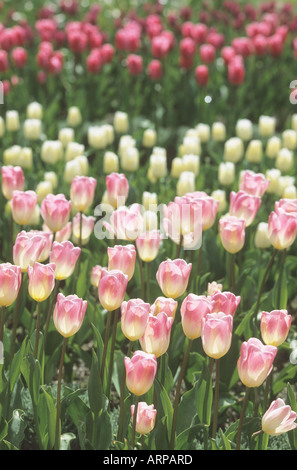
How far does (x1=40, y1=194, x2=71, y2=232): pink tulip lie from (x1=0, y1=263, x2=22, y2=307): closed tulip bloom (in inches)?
22.0

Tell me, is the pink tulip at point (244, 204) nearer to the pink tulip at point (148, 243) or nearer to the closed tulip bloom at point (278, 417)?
the pink tulip at point (148, 243)

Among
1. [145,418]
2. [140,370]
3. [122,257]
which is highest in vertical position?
[122,257]

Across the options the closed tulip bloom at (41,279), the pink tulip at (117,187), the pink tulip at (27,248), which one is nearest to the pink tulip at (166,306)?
the closed tulip bloom at (41,279)

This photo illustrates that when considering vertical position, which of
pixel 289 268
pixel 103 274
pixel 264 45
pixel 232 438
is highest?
pixel 264 45

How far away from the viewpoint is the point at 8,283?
7.50 feet

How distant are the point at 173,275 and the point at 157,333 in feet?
0.79

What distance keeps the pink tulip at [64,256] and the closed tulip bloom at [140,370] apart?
507 millimetres

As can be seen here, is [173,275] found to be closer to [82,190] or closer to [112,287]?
Answer: [112,287]

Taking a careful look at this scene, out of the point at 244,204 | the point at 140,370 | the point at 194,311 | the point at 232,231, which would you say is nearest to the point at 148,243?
the point at 232,231

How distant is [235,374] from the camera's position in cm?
299

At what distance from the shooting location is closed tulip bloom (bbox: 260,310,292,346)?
228 centimetres

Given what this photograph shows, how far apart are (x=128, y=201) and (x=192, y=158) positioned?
0.38 metres

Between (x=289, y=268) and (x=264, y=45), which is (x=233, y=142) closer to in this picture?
(x=289, y=268)

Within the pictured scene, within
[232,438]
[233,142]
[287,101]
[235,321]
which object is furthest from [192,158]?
[287,101]
